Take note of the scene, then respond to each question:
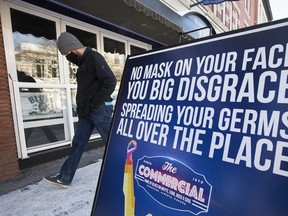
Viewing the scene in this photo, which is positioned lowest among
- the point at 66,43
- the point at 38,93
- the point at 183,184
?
the point at 183,184

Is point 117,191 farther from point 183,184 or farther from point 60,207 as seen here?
point 60,207

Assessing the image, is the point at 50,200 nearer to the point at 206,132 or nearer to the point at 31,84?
the point at 31,84

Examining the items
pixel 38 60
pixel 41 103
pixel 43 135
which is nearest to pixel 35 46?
pixel 38 60

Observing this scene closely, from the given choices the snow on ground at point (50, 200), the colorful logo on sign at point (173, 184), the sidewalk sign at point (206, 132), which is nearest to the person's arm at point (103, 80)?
the sidewalk sign at point (206, 132)

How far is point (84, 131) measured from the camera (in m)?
2.63

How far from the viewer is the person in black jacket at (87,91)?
2.44 meters

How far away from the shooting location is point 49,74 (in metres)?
3.85

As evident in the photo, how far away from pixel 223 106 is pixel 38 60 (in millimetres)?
3528

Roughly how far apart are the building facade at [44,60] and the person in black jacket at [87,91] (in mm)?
1042

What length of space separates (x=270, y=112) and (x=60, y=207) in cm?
220

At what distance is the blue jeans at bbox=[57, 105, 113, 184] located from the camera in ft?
8.50

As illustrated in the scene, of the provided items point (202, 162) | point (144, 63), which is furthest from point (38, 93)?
point (202, 162)

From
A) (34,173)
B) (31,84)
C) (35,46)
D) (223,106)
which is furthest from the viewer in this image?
(35,46)

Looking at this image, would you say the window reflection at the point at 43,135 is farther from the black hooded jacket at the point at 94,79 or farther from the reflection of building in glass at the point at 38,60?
the black hooded jacket at the point at 94,79
